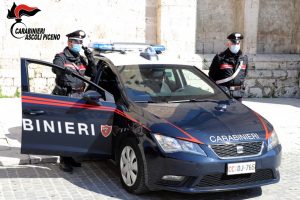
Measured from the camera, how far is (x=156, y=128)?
4961 mm

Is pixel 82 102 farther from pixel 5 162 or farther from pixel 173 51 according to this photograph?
pixel 173 51

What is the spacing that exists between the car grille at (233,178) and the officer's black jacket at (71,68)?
→ 2.58 metres

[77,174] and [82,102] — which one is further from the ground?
[82,102]

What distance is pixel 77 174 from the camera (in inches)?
243

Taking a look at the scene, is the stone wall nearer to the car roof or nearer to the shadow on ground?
the car roof

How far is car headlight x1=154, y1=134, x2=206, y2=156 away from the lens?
4.77 meters

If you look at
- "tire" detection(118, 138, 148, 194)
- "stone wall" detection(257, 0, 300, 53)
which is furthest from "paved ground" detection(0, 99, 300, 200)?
"stone wall" detection(257, 0, 300, 53)

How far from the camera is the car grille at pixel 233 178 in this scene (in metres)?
4.83

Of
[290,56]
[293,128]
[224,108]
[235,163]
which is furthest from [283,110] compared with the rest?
[235,163]

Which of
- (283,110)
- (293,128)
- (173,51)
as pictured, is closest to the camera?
(293,128)

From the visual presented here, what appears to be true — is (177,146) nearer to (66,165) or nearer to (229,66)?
(66,165)

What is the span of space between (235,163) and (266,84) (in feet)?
30.0

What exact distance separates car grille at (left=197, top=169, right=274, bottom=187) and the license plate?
0.07 m

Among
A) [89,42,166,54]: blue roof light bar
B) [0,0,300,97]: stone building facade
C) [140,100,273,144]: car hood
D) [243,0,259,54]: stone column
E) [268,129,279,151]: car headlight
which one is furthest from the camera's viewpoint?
[243,0,259,54]: stone column
